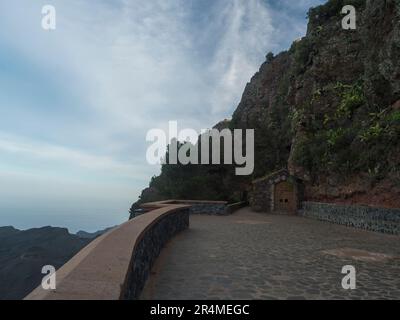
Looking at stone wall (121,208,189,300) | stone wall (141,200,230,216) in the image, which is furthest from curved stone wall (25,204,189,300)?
stone wall (141,200,230,216)

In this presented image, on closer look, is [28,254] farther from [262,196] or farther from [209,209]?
[262,196]

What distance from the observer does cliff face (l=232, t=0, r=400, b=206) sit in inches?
638

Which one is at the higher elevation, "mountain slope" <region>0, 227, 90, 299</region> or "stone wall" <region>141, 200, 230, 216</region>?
"stone wall" <region>141, 200, 230, 216</region>

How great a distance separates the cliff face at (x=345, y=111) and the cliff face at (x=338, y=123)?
0.05 meters

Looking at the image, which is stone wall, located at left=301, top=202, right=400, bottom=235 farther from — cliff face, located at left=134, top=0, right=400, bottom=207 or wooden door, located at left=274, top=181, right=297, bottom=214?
wooden door, located at left=274, top=181, right=297, bottom=214

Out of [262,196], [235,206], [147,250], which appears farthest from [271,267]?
[235,206]

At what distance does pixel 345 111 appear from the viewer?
21.9m

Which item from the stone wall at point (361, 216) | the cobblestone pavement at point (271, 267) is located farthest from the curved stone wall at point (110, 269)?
the stone wall at point (361, 216)

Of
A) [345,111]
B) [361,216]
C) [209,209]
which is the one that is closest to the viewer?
[361,216]

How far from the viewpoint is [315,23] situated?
29234 millimetres

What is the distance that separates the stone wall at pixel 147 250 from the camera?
4504 millimetres

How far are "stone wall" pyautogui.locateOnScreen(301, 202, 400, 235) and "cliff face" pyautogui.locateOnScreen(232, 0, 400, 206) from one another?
2.70ft

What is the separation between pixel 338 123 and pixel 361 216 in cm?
880
